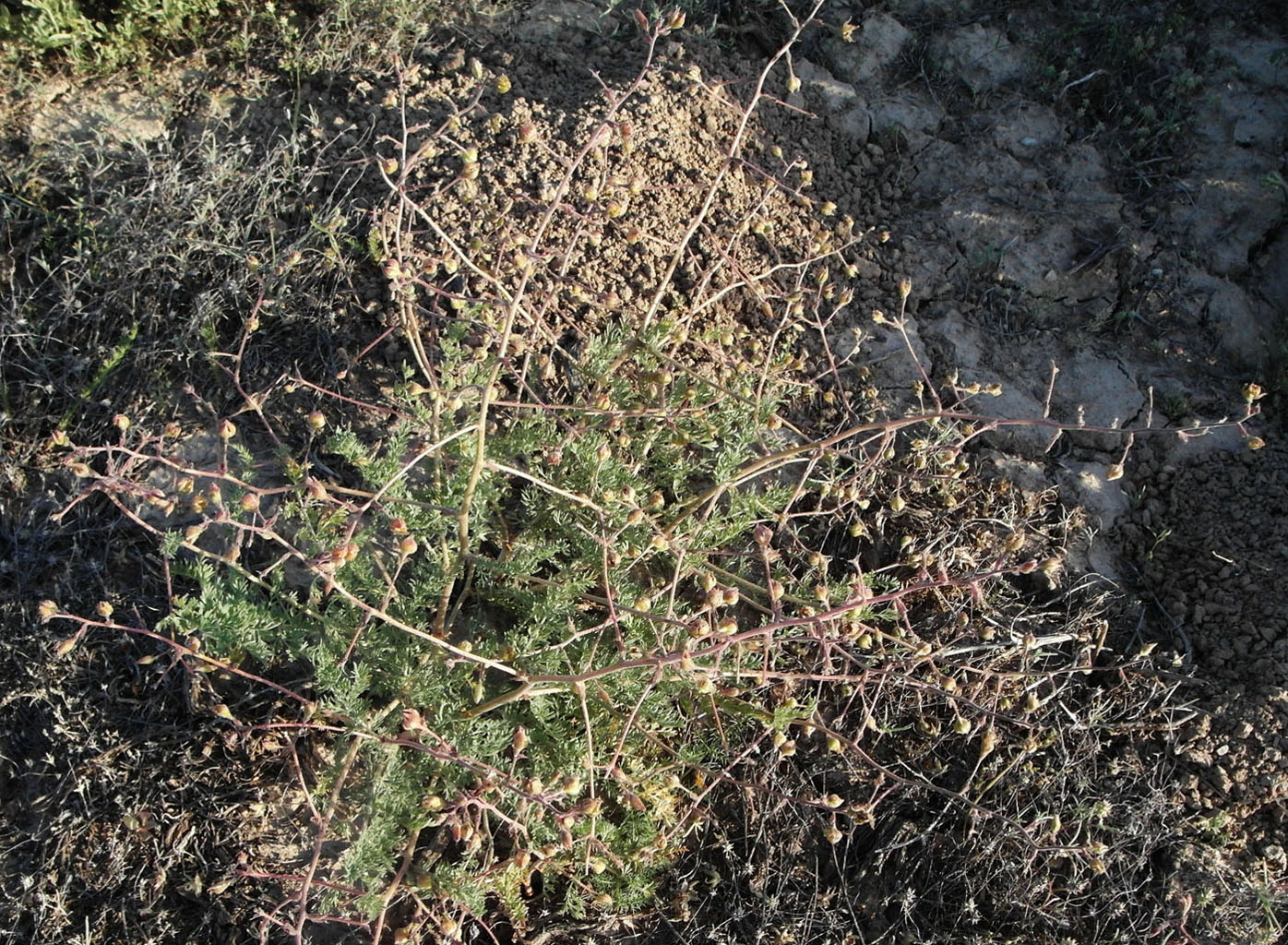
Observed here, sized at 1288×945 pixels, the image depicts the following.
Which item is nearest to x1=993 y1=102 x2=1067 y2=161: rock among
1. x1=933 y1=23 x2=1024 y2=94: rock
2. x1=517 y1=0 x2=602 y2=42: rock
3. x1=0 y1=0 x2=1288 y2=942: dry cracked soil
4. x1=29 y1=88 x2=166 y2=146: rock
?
x1=0 y1=0 x2=1288 y2=942: dry cracked soil

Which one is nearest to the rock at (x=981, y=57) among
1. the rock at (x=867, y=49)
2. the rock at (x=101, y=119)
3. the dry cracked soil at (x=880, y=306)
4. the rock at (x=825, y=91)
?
the dry cracked soil at (x=880, y=306)

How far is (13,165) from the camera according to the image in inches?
128

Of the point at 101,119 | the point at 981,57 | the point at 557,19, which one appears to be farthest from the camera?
the point at 981,57

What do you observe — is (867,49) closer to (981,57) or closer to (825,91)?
(825,91)

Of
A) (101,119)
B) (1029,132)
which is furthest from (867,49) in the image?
(101,119)

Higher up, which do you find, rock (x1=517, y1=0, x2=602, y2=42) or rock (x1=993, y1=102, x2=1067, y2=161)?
rock (x1=517, y1=0, x2=602, y2=42)

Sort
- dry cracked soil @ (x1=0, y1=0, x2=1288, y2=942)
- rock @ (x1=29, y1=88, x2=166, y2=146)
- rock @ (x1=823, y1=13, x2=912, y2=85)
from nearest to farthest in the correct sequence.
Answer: dry cracked soil @ (x1=0, y1=0, x2=1288, y2=942) → rock @ (x1=29, y1=88, x2=166, y2=146) → rock @ (x1=823, y1=13, x2=912, y2=85)

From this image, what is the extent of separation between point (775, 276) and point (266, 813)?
2.22 metres

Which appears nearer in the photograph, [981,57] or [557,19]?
[557,19]

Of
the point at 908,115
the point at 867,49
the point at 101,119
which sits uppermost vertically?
the point at 867,49

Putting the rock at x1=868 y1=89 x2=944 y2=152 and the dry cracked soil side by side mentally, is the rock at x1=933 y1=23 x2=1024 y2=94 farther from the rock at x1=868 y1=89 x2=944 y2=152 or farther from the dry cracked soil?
the rock at x1=868 y1=89 x2=944 y2=152

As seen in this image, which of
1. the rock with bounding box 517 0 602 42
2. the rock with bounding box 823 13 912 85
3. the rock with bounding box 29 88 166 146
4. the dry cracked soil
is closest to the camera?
the dry cracked soil

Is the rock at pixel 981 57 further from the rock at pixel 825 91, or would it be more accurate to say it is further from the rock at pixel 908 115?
the rock at pixel 825 91

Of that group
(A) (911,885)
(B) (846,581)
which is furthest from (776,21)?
(A) (911,885)
